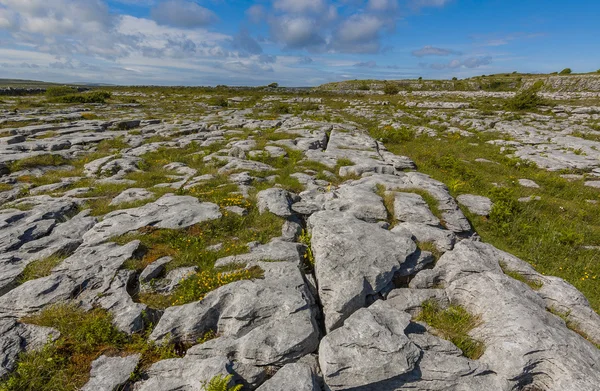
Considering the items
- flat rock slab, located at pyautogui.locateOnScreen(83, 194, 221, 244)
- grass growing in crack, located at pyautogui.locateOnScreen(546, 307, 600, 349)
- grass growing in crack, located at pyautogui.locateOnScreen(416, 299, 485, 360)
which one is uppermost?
flat rock slab, located at pyautogui.locateOnScreen(83, 194, 221, 244)

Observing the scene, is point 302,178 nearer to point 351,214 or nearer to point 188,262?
point 351,214

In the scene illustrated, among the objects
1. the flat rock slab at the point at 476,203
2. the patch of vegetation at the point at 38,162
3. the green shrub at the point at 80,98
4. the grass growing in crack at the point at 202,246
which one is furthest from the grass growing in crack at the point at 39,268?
the green shrub at the point at 80,98

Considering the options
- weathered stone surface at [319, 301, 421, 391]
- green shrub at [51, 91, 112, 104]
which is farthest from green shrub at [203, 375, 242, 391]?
green shrub at [51, 91, 112, 104]

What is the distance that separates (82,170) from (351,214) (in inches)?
734

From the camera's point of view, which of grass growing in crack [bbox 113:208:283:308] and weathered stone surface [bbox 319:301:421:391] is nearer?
weathered stone surface [bbox 319:301:421:391]

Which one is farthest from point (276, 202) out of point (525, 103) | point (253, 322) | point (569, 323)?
point (525, 103)

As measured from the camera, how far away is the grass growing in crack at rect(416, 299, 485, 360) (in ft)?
22.5

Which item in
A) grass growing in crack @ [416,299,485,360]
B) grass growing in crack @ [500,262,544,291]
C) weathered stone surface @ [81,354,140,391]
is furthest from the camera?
grass growing in crack @ [500,262,544,291]

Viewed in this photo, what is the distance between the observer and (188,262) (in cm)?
938

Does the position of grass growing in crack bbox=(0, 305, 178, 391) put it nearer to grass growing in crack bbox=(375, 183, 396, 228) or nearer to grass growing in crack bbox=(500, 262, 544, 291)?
grass growing in crack bbox=(375, 183, 396, 228)

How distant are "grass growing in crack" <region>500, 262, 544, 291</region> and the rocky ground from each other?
0.05 metres

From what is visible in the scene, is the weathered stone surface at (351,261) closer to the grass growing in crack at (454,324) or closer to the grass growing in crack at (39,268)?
the grass growing in crack at (454,324)

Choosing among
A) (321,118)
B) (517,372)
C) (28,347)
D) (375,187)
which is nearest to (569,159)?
(375,187)

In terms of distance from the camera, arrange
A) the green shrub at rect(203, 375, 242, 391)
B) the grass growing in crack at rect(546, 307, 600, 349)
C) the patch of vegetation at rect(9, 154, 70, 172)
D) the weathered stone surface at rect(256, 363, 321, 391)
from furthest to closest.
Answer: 1. the patch of vegetation at rect(9, 154, 70, 172)
2. the grass growing in crack at rect(546, 307, 600, 349)
3. the weathered stone surface at rect(256, 363, 321, 391)
4. the green shrub at rect(203, 375, 242, 391)
